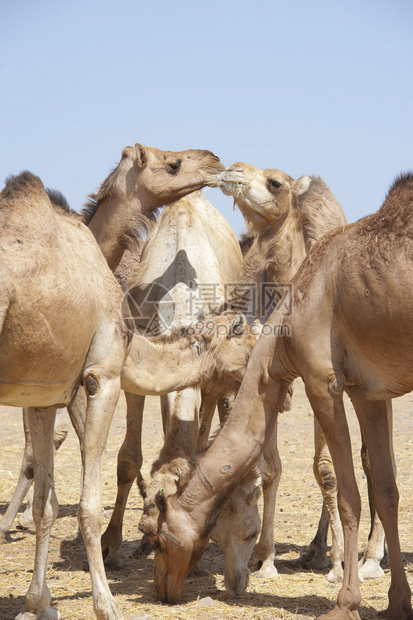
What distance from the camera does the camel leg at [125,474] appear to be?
6.13 metres

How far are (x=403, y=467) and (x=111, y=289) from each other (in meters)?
6.10

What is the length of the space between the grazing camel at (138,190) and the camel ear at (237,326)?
149cm

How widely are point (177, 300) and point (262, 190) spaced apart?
124cm

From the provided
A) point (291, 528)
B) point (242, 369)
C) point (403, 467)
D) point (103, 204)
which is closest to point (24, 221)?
point (242, 369)

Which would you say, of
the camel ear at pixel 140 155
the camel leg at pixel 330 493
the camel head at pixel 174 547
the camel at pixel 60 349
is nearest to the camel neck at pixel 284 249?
the camel ear at pixel 140 155

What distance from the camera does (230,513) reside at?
203 inches

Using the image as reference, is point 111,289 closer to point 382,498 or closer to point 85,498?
point 85,498

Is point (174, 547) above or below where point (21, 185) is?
below

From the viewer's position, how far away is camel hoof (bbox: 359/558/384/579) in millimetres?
5652

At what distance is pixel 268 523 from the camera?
5938 millimetres

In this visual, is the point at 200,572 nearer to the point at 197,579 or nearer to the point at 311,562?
the point at 197,579

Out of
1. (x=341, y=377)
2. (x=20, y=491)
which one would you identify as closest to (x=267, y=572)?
(x=341, y=377)

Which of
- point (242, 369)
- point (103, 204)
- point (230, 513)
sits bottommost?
point (230, 513)

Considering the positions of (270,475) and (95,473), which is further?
(270,475)
